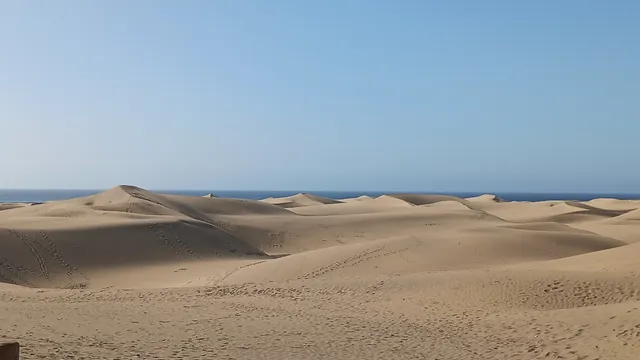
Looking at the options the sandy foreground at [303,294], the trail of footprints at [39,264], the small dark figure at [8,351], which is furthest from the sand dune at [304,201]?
the small dark figure at [8,351]

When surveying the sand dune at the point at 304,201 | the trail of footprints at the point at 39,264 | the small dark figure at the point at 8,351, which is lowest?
the trail of footprints at the point at 39,264

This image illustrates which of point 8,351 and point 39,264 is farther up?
point 8,351

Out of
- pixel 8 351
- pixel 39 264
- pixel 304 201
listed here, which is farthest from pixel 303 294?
pixel 304 201

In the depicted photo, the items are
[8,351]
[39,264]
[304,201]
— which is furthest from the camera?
[304,201]

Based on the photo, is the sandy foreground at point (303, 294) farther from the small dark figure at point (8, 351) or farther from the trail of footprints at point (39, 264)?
the small dark figure at point (8, 351)

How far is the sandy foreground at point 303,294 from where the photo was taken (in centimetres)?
888

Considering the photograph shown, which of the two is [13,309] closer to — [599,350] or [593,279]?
[599,350]

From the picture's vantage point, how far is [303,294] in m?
14.1

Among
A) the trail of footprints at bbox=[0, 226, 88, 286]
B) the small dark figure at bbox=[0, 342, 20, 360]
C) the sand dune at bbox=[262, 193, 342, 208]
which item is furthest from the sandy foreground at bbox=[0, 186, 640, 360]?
the sand dune at bbox=[262, 193, 342, 208]

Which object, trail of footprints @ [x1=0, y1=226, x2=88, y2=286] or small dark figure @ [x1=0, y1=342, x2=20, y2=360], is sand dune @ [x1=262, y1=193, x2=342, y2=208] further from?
small dark figure @ [x1=0, y1=342, x2=20, y2=360]

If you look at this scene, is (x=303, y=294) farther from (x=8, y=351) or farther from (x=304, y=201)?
(x=304, y=201)

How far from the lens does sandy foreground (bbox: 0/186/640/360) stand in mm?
8883

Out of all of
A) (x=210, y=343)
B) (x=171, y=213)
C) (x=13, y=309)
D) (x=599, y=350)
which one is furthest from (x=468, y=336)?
(x=171, y=213)

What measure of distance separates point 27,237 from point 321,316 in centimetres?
1473
